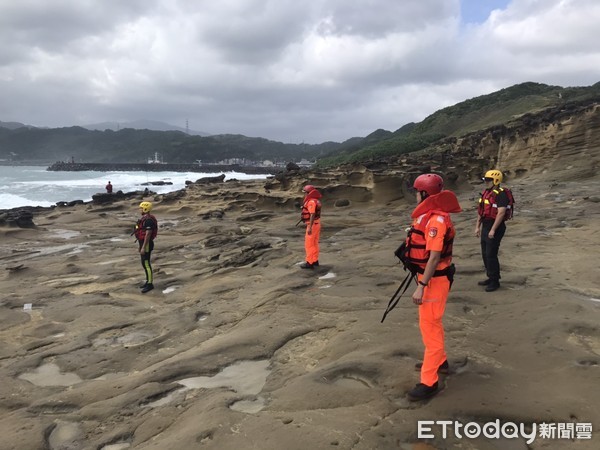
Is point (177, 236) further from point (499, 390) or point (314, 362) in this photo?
point (499, 390)

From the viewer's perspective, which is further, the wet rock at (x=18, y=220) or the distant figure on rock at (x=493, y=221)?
the wet rock at (x=18, y=220)

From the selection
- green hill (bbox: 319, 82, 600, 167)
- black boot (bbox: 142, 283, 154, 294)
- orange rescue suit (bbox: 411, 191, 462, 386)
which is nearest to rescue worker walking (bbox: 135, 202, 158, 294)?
black boot (bbox: 142, 283, 154, 294)

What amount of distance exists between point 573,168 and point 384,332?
17.3 meters

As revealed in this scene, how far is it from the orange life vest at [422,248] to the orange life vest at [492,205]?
9.03ft

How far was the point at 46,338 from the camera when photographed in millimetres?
6527

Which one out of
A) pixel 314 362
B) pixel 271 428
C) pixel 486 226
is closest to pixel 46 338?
pixel 314 362

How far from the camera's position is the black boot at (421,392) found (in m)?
3.41

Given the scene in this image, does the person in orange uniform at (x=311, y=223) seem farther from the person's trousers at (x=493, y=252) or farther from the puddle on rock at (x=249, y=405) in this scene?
the puddle on rock at (x=249, y=405)

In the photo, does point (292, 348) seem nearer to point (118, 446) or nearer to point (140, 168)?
point (118, 446)

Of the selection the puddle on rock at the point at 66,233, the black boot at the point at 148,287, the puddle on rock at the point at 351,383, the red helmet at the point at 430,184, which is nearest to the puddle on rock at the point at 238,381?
the puddle on rock at the point at 351,383

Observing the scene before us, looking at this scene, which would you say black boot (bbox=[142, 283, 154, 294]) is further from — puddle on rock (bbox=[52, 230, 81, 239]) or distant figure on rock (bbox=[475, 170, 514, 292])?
puddle on rock (bbox=[52, 230, 81, 239])

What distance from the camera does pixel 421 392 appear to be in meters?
3.42

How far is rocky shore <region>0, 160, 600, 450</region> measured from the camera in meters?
3.28

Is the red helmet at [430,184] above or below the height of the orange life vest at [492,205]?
above
